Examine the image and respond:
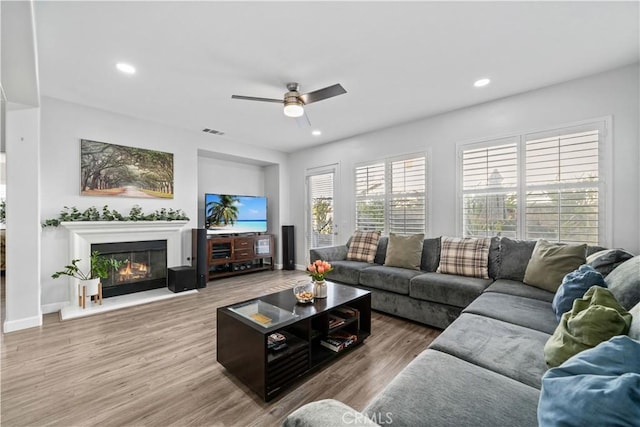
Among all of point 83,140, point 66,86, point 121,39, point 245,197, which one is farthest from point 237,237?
point 121,39

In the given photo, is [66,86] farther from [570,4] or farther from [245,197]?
[570,4]

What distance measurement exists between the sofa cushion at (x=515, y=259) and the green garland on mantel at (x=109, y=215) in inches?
177

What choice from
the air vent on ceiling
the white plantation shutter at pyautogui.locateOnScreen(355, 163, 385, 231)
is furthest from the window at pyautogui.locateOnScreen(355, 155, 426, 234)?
the air vent on ceiling

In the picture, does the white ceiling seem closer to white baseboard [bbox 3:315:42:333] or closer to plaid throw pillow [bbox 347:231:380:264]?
plaid throw pillow [bbox 347:231:380:264]

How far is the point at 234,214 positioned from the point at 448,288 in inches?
162

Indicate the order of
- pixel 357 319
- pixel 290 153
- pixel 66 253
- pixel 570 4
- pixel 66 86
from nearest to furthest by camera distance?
pixel 570 4
pixel 357 319
pixel 66 86
pixel 66 253
pixel 290 153

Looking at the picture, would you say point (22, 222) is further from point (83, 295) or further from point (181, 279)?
point (181, 279)

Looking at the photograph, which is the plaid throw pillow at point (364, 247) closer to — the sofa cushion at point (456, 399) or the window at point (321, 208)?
the window at point (321, 208)

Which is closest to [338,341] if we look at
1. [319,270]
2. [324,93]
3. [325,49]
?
[319,270]

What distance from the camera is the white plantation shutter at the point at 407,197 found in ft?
13.3

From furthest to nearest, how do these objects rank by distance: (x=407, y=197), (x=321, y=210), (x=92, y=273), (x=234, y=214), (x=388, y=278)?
(x=321, y=210) < (x=234, y=214) < (x=407, y=197) < (x=92, y=273) < (x=388, y=278)

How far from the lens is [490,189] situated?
11.2 ft

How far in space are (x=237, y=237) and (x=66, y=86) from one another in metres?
3.21

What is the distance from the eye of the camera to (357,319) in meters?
2.49
